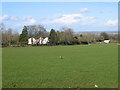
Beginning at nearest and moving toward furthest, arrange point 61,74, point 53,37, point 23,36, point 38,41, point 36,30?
point 61,74
point 23,36
point 36,30
point 38,41
point 53,37

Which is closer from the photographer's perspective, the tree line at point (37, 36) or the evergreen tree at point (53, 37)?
the tree line at point (37, 36)

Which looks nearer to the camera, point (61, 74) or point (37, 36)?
point (61, 74)

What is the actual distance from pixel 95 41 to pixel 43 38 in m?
51.5

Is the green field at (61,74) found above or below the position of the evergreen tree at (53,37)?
below

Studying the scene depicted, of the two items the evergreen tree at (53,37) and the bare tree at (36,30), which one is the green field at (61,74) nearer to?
the bare tree at (36,30)

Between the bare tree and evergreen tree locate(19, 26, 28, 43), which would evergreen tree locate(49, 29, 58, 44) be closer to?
the bare tree

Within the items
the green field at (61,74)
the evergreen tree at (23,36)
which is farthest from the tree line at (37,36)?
the green field at (61,74)

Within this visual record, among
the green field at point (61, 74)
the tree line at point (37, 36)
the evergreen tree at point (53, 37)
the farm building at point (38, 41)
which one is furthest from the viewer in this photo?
the evergreen tree at point (53, 37)

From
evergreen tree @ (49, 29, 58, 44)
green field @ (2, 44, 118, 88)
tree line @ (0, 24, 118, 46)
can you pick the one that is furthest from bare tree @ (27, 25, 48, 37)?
green field @ (2, 44, 118, 88)

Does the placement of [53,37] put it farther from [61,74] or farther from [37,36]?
[61,74]

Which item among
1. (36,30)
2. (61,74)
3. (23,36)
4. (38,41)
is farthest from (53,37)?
(61,74)

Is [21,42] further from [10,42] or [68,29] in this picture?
[68,29]

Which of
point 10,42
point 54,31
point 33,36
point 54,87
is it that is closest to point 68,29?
point 54,31

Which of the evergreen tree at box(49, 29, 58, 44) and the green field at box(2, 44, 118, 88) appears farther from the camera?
the evergreen tree at box(49, 29, 58, 44)
